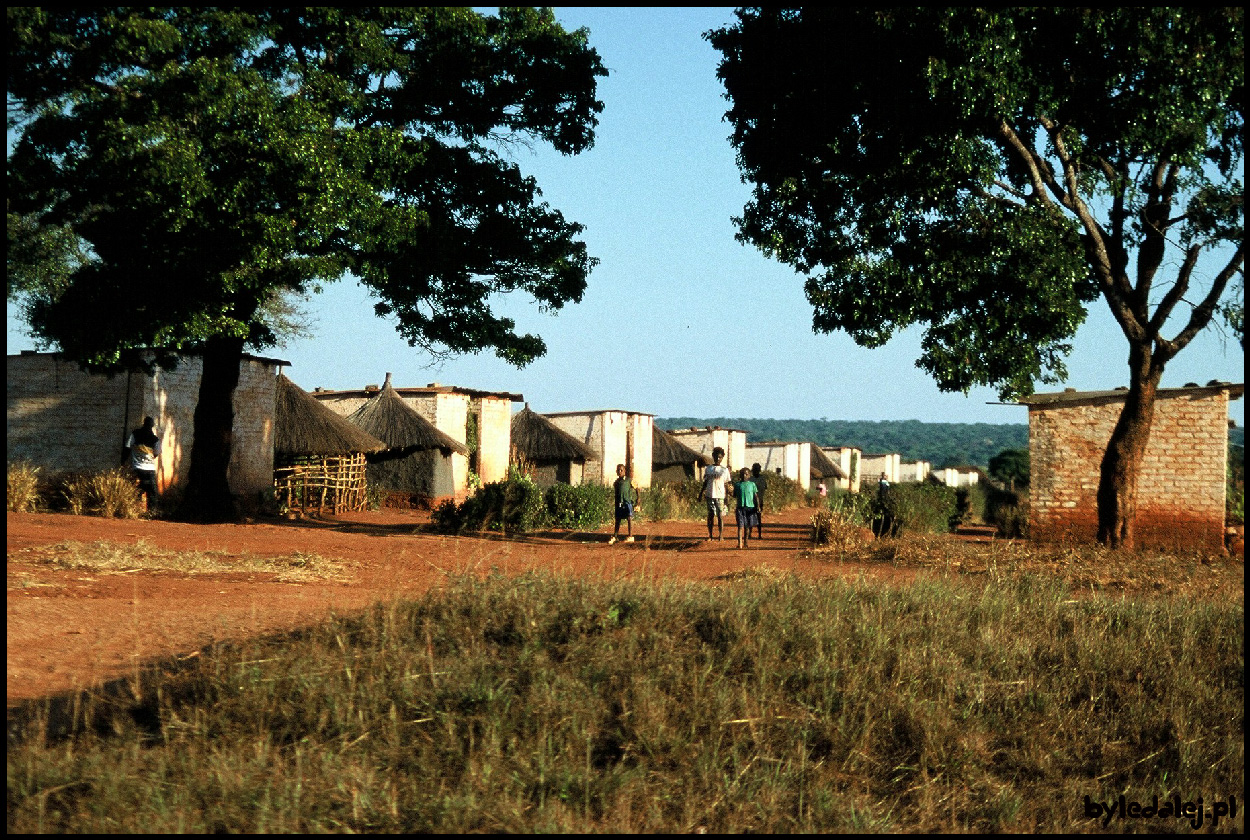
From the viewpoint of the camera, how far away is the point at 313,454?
25656 mm

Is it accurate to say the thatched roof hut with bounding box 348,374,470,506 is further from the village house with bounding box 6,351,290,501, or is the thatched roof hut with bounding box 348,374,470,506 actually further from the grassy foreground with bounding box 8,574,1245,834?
the grassy foreground with bounding box 8,574,1245,834

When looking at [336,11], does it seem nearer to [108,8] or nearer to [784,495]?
[108,8]

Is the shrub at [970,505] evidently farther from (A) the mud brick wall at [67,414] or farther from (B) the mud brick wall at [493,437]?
(A) the mud brick wall at [67,414]

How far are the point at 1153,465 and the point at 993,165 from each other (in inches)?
296

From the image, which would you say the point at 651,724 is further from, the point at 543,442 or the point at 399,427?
the point at 543,442

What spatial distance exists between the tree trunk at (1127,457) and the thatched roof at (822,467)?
45614 millimetres

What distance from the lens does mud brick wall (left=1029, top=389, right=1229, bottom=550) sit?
57.7 ft

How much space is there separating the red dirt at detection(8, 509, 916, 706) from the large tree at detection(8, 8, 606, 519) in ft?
9.35

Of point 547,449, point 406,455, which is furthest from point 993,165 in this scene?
point 547,449

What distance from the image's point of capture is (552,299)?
57.2ft

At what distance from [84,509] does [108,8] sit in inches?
329

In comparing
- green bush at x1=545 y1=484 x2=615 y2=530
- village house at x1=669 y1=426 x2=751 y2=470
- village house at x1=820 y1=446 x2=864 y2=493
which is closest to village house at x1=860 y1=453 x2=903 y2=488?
village house at x1=820 y1=446 x2=864 y2=493

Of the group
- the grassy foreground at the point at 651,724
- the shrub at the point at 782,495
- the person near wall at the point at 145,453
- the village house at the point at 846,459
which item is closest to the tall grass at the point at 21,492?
the person near wall at the point at 145,453

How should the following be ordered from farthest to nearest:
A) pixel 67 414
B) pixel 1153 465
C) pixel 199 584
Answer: pixel 67 414
pixel 1153 465
pixel 199 584
